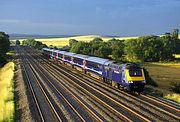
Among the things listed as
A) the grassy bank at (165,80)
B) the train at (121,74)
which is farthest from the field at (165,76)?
the train at (121,74)

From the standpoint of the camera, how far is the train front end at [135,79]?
34.3 m

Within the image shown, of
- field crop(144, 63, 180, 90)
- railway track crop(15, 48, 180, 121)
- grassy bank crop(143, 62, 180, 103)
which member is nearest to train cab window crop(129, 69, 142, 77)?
railway track crop(15, 48, 180, 121)

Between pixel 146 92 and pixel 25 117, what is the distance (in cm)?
1474

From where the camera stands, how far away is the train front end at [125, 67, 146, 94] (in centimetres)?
3434

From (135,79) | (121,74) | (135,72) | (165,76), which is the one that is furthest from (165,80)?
(135,79)

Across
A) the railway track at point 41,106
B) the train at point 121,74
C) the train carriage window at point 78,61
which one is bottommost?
the railway track at point 41,106

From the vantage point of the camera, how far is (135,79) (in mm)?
34656

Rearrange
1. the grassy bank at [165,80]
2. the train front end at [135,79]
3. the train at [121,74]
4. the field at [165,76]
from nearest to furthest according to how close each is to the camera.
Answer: the grassy bank at [165,80] < the train front end at [135,79] < the train at [121,74] < the field at [165,76]

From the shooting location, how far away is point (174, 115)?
25.4 metres

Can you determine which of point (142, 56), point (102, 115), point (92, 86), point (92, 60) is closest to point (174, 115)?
point (102, 115)

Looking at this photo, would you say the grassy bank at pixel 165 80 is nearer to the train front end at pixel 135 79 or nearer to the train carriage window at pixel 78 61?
the train front end at pixel 135 79

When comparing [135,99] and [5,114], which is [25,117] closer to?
[5,114]

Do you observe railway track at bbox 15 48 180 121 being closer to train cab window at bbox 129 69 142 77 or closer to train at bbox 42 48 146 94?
train at bbox 42 48 146 94

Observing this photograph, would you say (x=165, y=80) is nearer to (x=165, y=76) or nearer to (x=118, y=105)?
(x=165, y=76)
